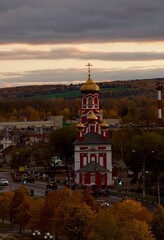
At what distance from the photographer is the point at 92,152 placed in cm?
10794

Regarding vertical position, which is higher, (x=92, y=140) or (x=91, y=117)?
(x=91, y=117)

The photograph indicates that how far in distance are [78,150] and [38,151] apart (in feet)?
95.5

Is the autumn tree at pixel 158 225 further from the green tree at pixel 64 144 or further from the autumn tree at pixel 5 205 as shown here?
the green tree at pixel 64 144

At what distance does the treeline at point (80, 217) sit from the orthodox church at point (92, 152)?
3177cm

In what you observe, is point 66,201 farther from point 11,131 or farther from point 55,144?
point 11,131

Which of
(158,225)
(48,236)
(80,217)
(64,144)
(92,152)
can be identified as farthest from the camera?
(64,144)

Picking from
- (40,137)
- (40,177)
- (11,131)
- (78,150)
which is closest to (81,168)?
(78,150)

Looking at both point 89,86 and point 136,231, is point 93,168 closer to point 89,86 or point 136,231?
point 89,86

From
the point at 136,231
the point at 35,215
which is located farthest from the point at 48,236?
the point at 136,231

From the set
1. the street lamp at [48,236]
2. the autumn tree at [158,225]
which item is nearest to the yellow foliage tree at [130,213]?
the autumn tree at [158,225]

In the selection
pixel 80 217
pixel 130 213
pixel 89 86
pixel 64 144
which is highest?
pixel 89 86

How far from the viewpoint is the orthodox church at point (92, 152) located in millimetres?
105250

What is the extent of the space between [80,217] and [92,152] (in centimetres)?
4806

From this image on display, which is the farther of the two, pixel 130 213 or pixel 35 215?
pixel 35 215
